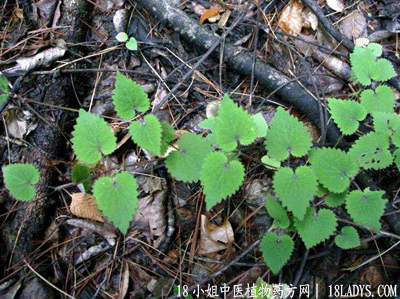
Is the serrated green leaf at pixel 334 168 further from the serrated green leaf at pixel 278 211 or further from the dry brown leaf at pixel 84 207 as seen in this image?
the dry brown leaf at pixel 84 207

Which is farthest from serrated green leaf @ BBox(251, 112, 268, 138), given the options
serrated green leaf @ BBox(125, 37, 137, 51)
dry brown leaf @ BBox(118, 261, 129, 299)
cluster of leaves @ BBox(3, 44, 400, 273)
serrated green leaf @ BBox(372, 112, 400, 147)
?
dry brown leaf @ BBox(118, 261, 129, 299)

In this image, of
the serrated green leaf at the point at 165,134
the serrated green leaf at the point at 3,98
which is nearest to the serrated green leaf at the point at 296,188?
the serrated green leaf at the point at 165,134

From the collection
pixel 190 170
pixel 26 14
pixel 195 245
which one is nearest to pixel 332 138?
pixel 190 170

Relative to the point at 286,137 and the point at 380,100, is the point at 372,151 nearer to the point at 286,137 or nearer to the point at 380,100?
the point at 380,100

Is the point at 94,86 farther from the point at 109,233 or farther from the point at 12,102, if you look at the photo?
the point at 109,233

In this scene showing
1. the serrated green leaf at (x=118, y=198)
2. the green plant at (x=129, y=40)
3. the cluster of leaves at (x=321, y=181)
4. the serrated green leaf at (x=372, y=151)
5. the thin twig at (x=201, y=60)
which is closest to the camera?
the serrated green leaf at (x=118, y=198)
